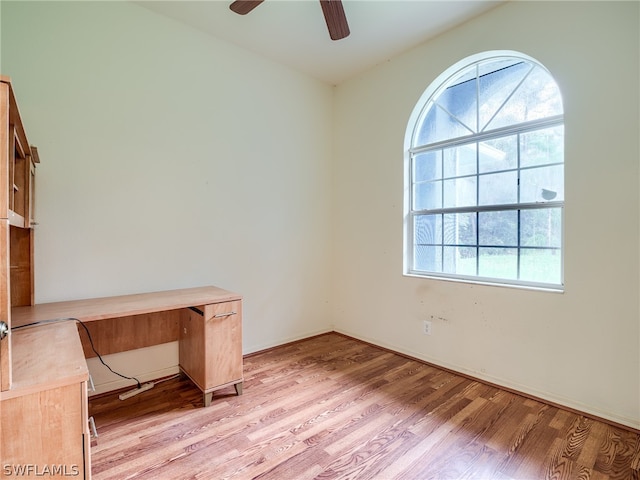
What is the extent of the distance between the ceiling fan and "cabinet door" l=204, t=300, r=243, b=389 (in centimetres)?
196

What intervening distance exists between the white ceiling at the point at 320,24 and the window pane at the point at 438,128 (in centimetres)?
64

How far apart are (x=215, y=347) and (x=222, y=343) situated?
51 mm

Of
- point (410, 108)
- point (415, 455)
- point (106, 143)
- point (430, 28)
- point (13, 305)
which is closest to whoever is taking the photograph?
point (415, 455)

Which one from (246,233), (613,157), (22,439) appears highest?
(613,157)

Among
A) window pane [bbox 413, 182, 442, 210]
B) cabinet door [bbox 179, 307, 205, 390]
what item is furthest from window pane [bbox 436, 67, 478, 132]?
cabinet door [bbox 179, 307, 205, 390]

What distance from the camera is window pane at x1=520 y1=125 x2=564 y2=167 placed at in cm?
219

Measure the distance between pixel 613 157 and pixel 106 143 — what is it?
132 inches

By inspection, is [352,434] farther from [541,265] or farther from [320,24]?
[320,24]

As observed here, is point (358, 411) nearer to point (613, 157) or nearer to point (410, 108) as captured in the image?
point (613, 157)

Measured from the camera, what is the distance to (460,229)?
2715mm

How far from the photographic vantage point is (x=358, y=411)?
2047 millimetres

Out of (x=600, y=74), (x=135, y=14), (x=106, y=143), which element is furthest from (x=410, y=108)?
(x=106, y=143)

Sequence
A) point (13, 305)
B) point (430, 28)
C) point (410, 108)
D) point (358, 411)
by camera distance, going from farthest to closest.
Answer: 1. point (410, 108)
2. point (430, 28)
3. point (358, 411)
4. point (13, 305)

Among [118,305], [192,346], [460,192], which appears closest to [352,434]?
[192,346]
